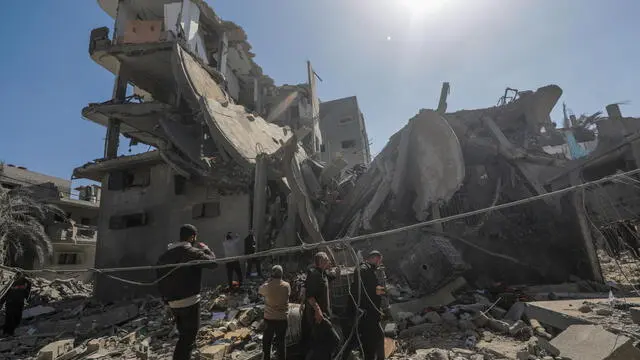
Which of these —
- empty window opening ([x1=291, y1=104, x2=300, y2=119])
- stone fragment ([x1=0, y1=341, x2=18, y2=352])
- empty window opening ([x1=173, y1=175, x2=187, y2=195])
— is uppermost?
empty window opening ([x1=291, y1=104, x2=300, y2=119])

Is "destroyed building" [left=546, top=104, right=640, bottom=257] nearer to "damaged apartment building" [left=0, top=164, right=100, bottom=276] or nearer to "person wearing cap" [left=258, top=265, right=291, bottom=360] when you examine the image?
"person wearing cap" [left=258, top=265, right=291, bottom=360]

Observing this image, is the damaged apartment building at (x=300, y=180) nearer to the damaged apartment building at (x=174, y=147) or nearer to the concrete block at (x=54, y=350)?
the damaged apartment building at (x=174, y=147)

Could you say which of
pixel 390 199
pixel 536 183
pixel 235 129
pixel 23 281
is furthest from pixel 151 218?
pixel 536 183

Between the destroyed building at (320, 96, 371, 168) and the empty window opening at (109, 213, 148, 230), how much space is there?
1690 centimetres

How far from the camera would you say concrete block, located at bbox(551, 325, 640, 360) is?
10.2 feet

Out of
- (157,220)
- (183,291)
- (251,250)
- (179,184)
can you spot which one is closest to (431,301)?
(251,250)

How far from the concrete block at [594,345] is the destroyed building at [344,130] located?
2390cm

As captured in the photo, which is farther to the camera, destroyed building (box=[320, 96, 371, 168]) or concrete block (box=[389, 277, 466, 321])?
destroyed building (box=[320, 96, 371, 168])

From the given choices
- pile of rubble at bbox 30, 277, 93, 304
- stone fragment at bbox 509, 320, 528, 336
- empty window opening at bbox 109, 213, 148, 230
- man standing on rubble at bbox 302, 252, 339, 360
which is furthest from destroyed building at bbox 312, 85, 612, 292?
pile of rubble at bbox 30, 277, 93, 304

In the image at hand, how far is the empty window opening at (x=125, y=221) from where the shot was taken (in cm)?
1284

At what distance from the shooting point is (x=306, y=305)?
13.9 ft

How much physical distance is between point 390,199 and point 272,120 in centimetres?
1308

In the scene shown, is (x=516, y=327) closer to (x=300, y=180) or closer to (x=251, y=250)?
(x=251, y=250)

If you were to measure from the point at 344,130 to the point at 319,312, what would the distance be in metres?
26.0
